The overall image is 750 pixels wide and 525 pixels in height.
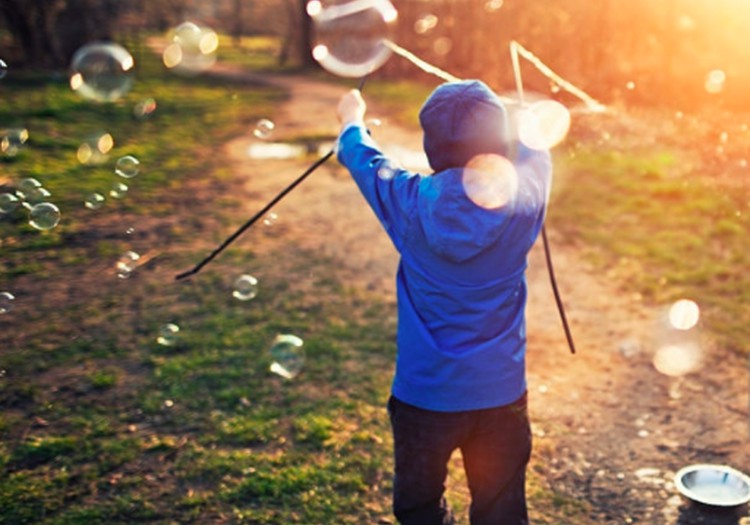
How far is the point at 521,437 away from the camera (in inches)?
106

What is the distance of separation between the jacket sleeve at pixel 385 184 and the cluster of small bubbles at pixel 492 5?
575 inches

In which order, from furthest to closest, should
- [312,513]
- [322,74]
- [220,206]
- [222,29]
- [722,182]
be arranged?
[222,29], [322,74], [220,206], [722,182], [312,513]

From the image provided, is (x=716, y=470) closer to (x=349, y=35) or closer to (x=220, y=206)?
(x=349, y=35)

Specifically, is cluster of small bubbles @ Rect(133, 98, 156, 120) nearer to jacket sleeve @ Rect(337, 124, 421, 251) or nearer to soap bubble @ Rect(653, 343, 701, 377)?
soap bubble @ Rect(653, 343, 701, 377)

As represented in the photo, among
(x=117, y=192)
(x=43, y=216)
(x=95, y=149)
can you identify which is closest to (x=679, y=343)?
(x=43, y=216)

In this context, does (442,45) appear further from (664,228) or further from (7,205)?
(7,205)

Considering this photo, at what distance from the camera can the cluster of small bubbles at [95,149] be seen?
10970 millimetres

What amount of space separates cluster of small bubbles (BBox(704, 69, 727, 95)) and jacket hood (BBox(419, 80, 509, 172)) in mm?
7977

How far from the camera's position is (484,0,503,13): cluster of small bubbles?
53.6 feet

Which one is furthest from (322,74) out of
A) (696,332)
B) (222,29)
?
(222,29)

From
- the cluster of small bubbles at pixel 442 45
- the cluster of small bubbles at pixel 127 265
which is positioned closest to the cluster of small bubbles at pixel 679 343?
the cluster of small bubbles at pixel 127 265

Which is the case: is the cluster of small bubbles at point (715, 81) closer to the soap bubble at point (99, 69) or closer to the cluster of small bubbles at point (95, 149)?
the soap bubble at point (99, 69)

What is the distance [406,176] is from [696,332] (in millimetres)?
4132

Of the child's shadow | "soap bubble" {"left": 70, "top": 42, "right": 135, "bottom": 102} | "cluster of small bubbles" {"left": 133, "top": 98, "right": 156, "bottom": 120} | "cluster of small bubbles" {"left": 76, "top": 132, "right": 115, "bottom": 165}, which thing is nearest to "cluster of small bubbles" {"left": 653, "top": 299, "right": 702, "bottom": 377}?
the child's shadow
